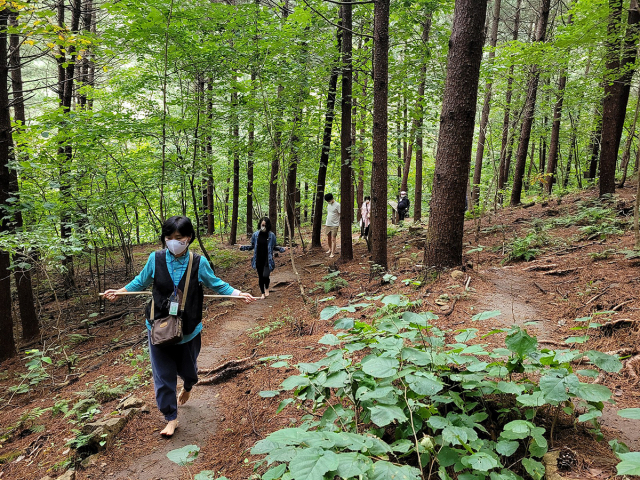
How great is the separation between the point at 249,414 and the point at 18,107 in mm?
11547

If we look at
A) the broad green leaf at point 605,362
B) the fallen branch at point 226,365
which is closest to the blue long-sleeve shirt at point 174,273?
the fallen branch at point 226,365

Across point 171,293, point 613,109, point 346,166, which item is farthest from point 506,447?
point 613,109

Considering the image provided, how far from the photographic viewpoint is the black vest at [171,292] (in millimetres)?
3484

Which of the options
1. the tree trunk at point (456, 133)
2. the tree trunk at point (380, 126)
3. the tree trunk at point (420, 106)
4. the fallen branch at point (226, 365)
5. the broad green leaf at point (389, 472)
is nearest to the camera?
the broad green leaf at point (389, 472)

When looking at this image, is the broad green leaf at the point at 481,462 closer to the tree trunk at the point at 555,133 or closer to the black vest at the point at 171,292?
the black vest at the point at 171,292

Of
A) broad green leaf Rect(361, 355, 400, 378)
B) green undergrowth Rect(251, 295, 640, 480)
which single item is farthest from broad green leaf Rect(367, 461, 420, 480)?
broad green leaf Rect(361, 355, 400, 378)

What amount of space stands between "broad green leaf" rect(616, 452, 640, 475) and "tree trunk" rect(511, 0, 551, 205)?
9.85 metres

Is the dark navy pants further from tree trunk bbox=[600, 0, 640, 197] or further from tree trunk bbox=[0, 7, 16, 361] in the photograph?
tree trunk bbox=[600, 0, 640, 197]

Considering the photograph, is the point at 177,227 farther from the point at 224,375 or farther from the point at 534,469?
the point at 534,469

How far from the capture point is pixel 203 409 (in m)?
4.25

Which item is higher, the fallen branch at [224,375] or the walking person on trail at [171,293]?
the walking person on trail at [171,293]

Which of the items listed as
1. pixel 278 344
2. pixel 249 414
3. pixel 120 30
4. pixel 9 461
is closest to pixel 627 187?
pixel 278 344

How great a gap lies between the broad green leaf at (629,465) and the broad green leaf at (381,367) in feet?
3.24

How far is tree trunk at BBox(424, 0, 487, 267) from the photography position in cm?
507
